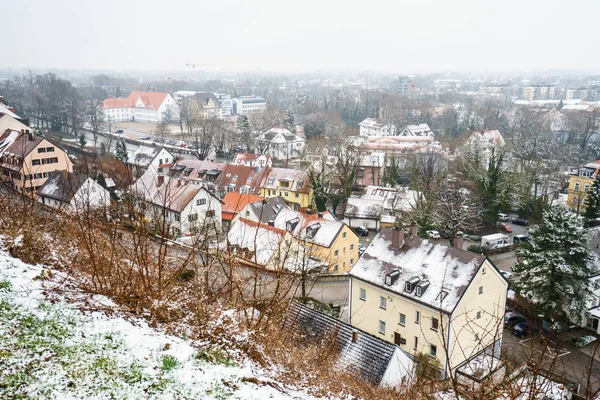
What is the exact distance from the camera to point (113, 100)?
76375 millimetres

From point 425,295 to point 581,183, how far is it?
2300 cm

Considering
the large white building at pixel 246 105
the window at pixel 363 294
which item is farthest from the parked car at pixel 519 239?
the large white building at pixel 246 105

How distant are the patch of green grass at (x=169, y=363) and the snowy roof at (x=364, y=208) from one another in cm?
2332

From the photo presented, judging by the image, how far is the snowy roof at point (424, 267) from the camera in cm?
1359

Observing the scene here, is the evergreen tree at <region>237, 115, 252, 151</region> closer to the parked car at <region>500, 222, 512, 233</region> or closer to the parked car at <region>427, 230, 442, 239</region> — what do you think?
the parked car at <region>427, 230, 442, 239</region>

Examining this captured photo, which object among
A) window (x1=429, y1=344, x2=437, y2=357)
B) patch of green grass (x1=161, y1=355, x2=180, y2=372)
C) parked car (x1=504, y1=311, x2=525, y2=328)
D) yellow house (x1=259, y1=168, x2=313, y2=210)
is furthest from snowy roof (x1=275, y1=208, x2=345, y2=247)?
patch of green grass (x1=161, y1=355, x2=180, y2=372)

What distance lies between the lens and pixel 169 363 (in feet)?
17.3

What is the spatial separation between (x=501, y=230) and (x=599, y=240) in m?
8.22

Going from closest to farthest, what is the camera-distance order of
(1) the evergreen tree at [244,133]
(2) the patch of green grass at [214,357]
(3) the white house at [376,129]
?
(2) the patch of green grass at [214,357], (1) the evergreen tree at [244,133], (3) the white house at [376,129]

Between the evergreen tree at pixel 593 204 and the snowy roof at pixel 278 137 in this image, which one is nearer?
the evergreen tree at pixel 593 204

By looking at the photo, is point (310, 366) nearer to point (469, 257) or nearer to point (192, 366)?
point (192, 366)

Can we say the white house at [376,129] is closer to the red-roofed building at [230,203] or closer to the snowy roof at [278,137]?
the snowy roof at [278,137]

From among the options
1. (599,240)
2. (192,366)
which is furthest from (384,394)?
(599,240)

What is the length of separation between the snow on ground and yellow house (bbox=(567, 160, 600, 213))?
2995cm
